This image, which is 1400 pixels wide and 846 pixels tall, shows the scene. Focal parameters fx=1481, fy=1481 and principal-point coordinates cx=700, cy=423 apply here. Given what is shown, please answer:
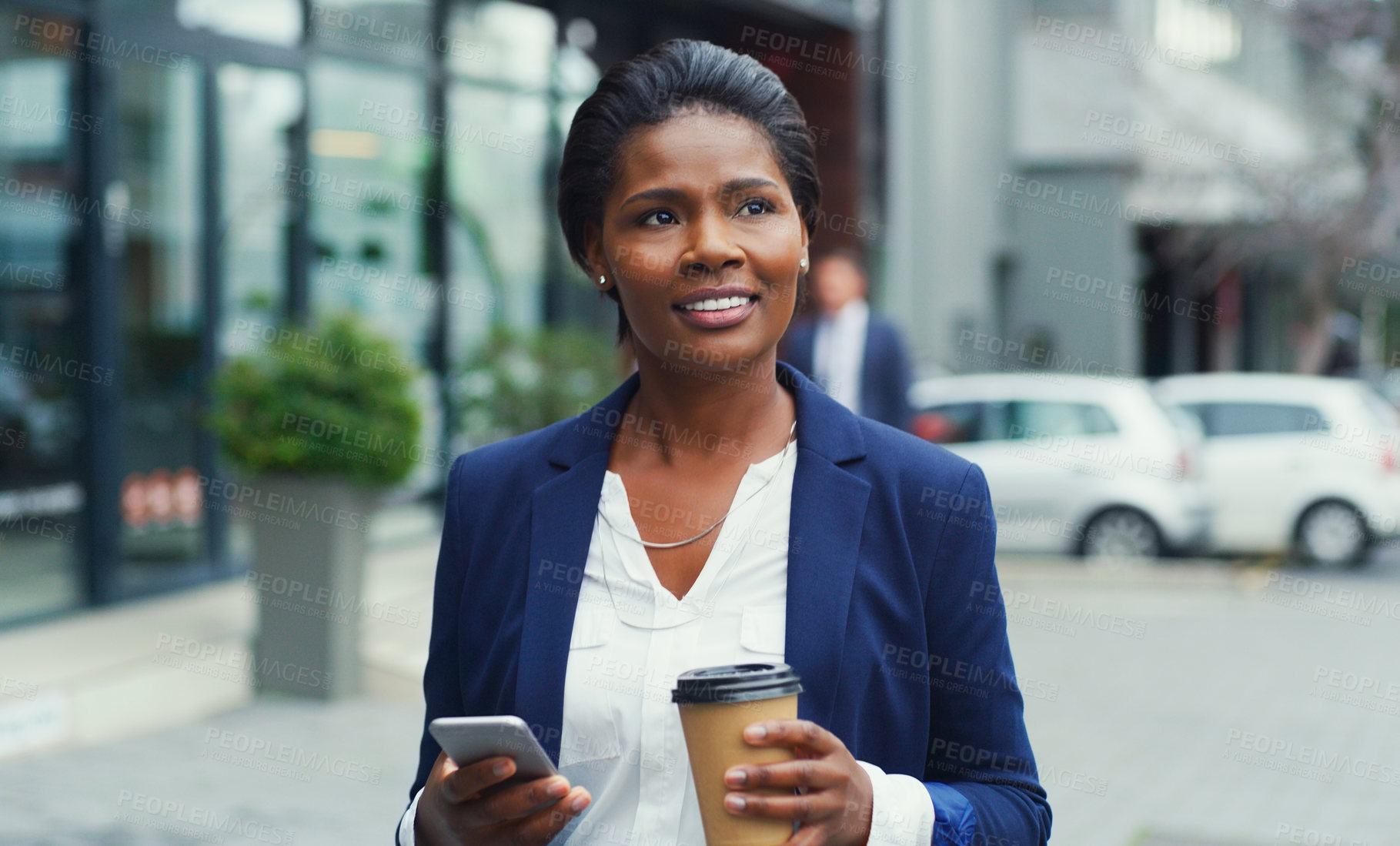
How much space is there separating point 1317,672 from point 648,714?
24.7 feet

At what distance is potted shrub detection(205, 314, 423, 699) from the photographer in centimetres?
673

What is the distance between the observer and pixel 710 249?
1803 millimetres

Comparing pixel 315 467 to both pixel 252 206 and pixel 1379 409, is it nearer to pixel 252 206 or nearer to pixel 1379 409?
pixel 252 206

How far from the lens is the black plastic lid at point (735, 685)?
1467mm

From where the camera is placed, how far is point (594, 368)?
9594mm

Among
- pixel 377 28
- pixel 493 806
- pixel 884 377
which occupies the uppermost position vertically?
pixel 377 28

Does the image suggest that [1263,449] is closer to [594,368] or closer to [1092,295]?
[594,368]

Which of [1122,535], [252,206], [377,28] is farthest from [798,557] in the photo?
[1122,535]

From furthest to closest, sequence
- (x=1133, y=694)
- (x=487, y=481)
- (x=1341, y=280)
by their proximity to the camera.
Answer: (x=1341, y=280) → (x=1133, y=694) → (x=487, y=481)

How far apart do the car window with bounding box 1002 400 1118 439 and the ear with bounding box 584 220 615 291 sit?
10631mm

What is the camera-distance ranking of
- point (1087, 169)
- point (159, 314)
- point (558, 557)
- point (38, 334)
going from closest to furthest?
point (558, 557), point (38, 334), point (159, 314), point (1087, 169)

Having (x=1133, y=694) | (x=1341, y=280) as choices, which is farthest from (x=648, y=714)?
(x=1341, y=280)

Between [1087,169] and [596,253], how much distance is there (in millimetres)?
24056

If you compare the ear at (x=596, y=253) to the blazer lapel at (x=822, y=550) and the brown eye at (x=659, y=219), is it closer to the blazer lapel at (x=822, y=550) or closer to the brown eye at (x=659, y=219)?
the brown eye at (x=659, y=219)
